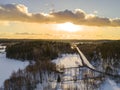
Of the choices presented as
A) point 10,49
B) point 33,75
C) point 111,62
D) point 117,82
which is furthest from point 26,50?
point 117,82

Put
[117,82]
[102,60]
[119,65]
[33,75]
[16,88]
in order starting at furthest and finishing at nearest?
[102,60], [119,65], [33,75], [117,82], [16,88]

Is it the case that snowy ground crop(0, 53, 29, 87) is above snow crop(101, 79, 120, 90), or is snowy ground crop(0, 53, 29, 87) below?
below

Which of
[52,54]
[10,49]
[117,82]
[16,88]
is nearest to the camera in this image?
[16,88]

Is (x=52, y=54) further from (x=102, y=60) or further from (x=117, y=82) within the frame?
(x=117, y=82)

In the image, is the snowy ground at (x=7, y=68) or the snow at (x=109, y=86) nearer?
the snow at (x=109, y=86)

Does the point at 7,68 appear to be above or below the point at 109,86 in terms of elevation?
below

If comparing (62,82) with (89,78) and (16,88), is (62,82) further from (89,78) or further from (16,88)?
(16,88)

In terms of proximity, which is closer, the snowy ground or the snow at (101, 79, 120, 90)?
the snow at (101, 79, 120, 90)

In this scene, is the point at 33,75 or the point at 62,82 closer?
the point at 62,82

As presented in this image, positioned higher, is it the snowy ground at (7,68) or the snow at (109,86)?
the snow at (109,86)

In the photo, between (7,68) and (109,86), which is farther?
(7,68)
